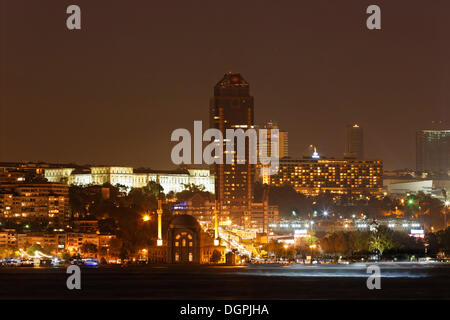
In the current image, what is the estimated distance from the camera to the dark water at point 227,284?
259 feet

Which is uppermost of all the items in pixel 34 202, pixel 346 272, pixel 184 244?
pixel 34 202

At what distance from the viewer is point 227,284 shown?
290 feet

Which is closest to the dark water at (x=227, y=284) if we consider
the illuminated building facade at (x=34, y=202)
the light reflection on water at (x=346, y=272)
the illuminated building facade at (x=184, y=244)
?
the light reflection on water at (x=346, y=272)

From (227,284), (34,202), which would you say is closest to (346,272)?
(227,284)

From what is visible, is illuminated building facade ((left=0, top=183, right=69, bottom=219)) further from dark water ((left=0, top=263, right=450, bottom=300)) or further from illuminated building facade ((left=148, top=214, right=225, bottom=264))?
dark water ((left=0, top=263, right=450, bottom=300))

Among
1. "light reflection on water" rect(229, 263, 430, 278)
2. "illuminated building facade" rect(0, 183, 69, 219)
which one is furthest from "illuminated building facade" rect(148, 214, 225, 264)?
"illuminated building facade" rect(0, 183, 69, 219)

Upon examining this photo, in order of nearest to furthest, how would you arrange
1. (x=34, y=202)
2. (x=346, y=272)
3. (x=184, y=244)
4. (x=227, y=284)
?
(x=227, y=284), (x=346, y=272), (x=184, y=244), (x=34, y=202)

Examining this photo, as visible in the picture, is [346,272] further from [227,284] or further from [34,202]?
[34,202]

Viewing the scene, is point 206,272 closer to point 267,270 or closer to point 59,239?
point 267,270

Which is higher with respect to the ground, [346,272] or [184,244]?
[184,244]

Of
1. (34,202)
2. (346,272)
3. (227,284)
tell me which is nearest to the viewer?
(227,284)

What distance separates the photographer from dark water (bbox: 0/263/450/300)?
7894cm

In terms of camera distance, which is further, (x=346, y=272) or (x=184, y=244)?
(x=184, y=244)
